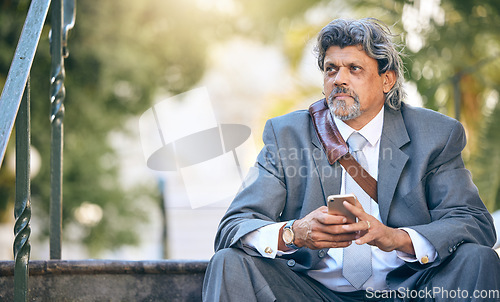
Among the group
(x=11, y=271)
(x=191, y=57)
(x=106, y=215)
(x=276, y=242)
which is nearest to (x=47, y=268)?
(x=11, y=271)

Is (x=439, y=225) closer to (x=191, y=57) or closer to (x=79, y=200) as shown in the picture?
(x=191, y=57)

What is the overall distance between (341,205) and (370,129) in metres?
0.70

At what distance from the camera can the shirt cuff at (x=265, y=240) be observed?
2648 mm

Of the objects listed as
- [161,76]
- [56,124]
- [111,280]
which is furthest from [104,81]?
[111,280]

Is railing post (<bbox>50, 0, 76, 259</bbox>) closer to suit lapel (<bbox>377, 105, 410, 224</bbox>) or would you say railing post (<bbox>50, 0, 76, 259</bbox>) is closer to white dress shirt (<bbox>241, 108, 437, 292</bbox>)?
white dress shirt (<bbox>241, 108, 437, 292</bbox>)

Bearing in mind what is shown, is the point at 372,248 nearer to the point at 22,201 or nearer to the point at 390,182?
the point at 390,182

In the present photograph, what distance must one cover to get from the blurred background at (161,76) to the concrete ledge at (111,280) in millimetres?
4711

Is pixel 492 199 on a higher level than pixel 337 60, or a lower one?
lower

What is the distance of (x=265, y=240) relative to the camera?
2.66 m

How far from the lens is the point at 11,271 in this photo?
120 inches

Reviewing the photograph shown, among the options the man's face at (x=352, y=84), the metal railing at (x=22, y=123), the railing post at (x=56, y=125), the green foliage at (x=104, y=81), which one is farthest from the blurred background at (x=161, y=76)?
the metal railing at (x=22, y=123)

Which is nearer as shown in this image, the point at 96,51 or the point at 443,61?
the point at 443,61

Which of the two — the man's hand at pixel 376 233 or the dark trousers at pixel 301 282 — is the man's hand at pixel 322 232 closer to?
the man's hand at pixel 376 233

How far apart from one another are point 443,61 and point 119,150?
7.49 metres
